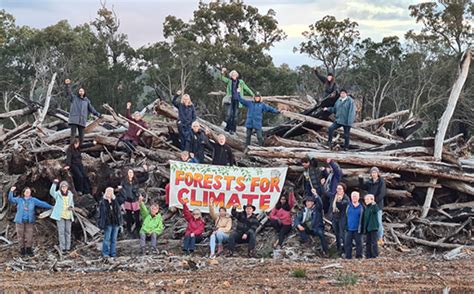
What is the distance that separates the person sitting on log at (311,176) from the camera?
507 inches

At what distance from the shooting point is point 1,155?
16312mm

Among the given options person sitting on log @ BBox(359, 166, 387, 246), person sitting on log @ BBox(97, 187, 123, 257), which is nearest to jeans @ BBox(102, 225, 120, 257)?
person sitting on log @ BBox(97, 187, 123, 257)

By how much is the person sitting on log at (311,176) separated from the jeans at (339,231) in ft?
3.04

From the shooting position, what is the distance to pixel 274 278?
981 centimetres

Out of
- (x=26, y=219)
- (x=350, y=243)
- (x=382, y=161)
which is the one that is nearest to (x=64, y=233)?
(x=26, y=219)

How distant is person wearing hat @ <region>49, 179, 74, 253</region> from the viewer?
1241 cm

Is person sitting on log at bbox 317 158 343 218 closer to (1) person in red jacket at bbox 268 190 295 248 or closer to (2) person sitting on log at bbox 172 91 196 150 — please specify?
(1) person in red jacket at bbox 268 190 295 248

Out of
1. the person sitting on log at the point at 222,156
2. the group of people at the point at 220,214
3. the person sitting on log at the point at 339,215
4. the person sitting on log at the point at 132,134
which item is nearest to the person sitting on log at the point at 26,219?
the group of people at the point at 220,214

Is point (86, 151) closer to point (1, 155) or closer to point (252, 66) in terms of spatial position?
point (1, 155)

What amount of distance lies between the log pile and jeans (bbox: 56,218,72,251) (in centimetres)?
57

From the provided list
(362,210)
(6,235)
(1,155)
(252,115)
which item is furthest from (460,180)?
(1,155)

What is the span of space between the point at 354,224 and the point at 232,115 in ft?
18.1

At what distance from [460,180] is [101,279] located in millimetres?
8529

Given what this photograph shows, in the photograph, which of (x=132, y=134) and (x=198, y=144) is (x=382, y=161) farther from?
(x=132, y=134)
